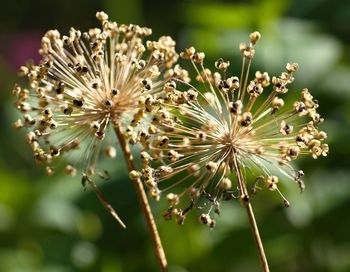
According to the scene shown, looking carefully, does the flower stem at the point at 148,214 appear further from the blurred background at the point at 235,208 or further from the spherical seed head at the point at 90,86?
the blurred background at the point at 235,208

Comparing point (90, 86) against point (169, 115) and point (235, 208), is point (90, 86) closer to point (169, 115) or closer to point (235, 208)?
point (169, 115)

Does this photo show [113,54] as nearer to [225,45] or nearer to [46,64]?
[46,64]

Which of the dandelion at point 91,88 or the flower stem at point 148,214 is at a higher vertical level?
the dandelion at point 91,88

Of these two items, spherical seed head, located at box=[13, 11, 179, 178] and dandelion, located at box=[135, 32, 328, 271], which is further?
spherical seed head, located at box=[13, 11, 179, 178]

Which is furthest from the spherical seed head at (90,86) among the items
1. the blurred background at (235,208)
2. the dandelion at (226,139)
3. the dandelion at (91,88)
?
the blurred background at (235,208)

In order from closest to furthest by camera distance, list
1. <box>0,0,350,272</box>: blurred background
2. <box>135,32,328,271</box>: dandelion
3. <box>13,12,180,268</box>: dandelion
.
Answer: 1. <box>135,32,328,271</box>: dandelion
2. <box>13,12,180,268</box>: dandelion
3. <box>0,0,350,272</box>: blurred background

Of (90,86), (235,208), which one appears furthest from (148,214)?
(235,208)

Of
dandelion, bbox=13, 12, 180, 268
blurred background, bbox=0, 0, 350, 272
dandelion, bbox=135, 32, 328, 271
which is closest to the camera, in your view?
dandelion, bbox=135, 32, 328, 271

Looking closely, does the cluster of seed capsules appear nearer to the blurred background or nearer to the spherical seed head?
the spherical seed head

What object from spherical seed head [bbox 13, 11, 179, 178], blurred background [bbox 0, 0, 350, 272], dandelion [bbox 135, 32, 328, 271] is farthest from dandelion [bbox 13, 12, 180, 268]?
blurred background [bbox 0, 0, 350, 272]

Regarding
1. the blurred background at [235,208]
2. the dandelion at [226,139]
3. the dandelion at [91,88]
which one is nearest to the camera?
the dandelion at [226,139]
